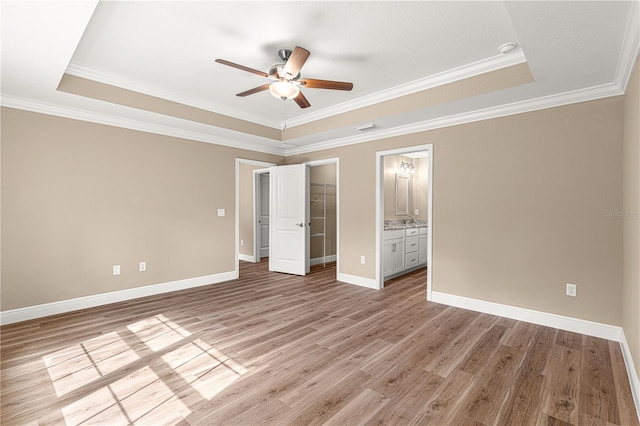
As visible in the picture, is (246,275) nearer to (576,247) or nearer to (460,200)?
A: (460,200)

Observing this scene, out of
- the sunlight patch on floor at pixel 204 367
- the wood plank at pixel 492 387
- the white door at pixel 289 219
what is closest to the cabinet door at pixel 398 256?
the white door at pixel 289 219

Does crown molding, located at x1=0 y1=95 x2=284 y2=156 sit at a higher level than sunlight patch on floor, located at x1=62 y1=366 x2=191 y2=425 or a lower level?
higher

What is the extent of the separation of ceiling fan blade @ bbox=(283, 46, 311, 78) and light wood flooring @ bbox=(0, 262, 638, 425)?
97.7 inches

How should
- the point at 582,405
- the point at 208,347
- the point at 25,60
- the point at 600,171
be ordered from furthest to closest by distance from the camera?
the point at 600,171
the point at 208,347
the point at 25,60
the point at 582,405

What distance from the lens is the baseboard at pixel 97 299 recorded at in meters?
3.34

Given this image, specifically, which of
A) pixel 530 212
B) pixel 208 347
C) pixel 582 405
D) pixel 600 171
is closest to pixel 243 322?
pixel 208 347

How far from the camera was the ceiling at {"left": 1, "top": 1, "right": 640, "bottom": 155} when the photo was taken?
211 cm

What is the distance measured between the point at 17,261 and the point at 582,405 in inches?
211

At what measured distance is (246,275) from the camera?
18.5 ft

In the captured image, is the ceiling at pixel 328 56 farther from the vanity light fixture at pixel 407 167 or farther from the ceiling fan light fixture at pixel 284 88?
the vanity light fixture at pixel 407 167

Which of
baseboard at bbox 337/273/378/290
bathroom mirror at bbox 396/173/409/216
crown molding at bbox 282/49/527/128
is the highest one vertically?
crown molding at bbox 282/49/527/128

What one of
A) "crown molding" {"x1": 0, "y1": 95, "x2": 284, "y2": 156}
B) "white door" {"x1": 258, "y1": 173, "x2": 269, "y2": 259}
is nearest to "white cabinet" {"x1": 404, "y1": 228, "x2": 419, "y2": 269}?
"crown molding" {"x1": 0, "y1": 95, "x2": 284, "y2": 156}

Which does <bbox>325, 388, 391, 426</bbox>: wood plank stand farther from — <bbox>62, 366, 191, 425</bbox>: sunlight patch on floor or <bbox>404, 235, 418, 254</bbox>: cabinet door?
<bbox>404, 235, 418, 254</bbox>: cabinet door

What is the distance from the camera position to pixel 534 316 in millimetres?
3340
